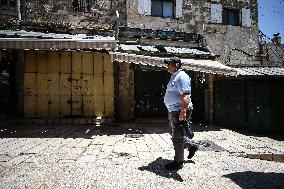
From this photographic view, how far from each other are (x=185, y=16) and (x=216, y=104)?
5.61m

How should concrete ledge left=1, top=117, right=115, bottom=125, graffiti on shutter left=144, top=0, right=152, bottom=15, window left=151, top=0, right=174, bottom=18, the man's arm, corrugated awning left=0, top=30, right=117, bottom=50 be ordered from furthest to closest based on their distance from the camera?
window left=151, top=0, right=174, bottom=18
graffiti on shutter left=144, top=0, right=152, bottom=15
concrete ledge left=1, top=117, right=115, bottom=125
corrugated awning left=0, top=30, right=117, bottom=50
the man's arm

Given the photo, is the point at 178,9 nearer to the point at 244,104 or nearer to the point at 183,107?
the point at 244,104

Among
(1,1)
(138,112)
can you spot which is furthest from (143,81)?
(1,1)

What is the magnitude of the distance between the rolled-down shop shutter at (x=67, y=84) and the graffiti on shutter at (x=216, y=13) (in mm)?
7506

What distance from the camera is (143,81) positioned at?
11742 millimetres

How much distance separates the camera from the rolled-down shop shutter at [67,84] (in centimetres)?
1050

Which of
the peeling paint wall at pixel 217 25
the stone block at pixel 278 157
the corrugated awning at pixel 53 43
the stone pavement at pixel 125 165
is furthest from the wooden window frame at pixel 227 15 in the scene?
the stone block at pixel 278 157

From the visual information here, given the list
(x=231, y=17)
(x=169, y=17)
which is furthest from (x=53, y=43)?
(x=231, y=17)

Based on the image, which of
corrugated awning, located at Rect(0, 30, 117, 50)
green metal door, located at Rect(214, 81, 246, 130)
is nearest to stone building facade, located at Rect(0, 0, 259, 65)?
corrugated awning, located at Rect(0, 30, 117, 50)

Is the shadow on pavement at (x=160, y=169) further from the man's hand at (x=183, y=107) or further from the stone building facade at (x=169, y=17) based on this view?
the stone building facade at (x=169, y=17)

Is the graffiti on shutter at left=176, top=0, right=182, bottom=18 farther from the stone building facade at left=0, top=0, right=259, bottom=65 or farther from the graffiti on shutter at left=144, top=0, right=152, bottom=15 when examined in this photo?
the graffiti on shutter at left=144, top=0, right=152, bottom=15

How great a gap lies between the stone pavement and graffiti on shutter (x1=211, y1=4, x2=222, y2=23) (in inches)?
399

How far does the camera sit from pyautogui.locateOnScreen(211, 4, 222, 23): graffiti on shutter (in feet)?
48.7

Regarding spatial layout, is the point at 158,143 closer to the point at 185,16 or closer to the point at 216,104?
the point at 216,104
